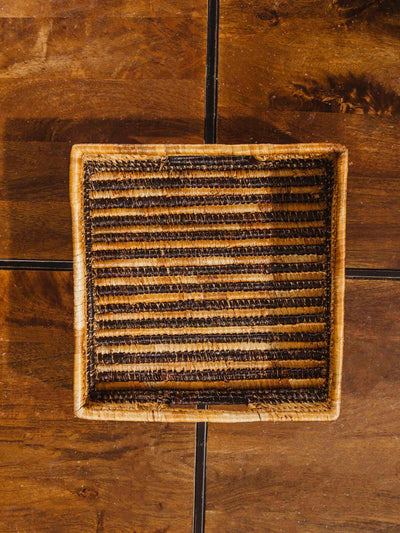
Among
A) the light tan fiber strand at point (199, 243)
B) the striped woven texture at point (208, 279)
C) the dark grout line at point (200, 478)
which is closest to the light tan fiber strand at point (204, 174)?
the striped woven texture at point (208, 279)

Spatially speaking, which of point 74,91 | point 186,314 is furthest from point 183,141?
point 186,314

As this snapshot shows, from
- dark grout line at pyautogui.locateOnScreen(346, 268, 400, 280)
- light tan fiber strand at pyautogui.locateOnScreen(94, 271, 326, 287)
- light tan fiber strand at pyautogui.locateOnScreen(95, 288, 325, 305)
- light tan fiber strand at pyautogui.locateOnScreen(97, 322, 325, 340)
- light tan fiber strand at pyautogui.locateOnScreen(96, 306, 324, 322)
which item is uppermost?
light tan fiber strand at pyautogui.locateOnScreen(94, 271, 326, 287)

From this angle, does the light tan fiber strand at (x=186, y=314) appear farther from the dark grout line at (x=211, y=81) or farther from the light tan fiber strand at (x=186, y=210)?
the dark grout line at (x=211, y=81)

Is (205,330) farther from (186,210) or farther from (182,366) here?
(186,210)

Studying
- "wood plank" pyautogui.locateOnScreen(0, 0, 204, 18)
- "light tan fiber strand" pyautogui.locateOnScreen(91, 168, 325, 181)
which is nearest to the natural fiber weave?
"light tan fiber strand" pyautogui.locateOnScreen(91, 168, 325, 181)

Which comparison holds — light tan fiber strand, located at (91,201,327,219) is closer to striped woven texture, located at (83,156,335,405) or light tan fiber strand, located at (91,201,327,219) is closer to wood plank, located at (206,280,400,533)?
striped woven texture, located at (83,156,335,405)
